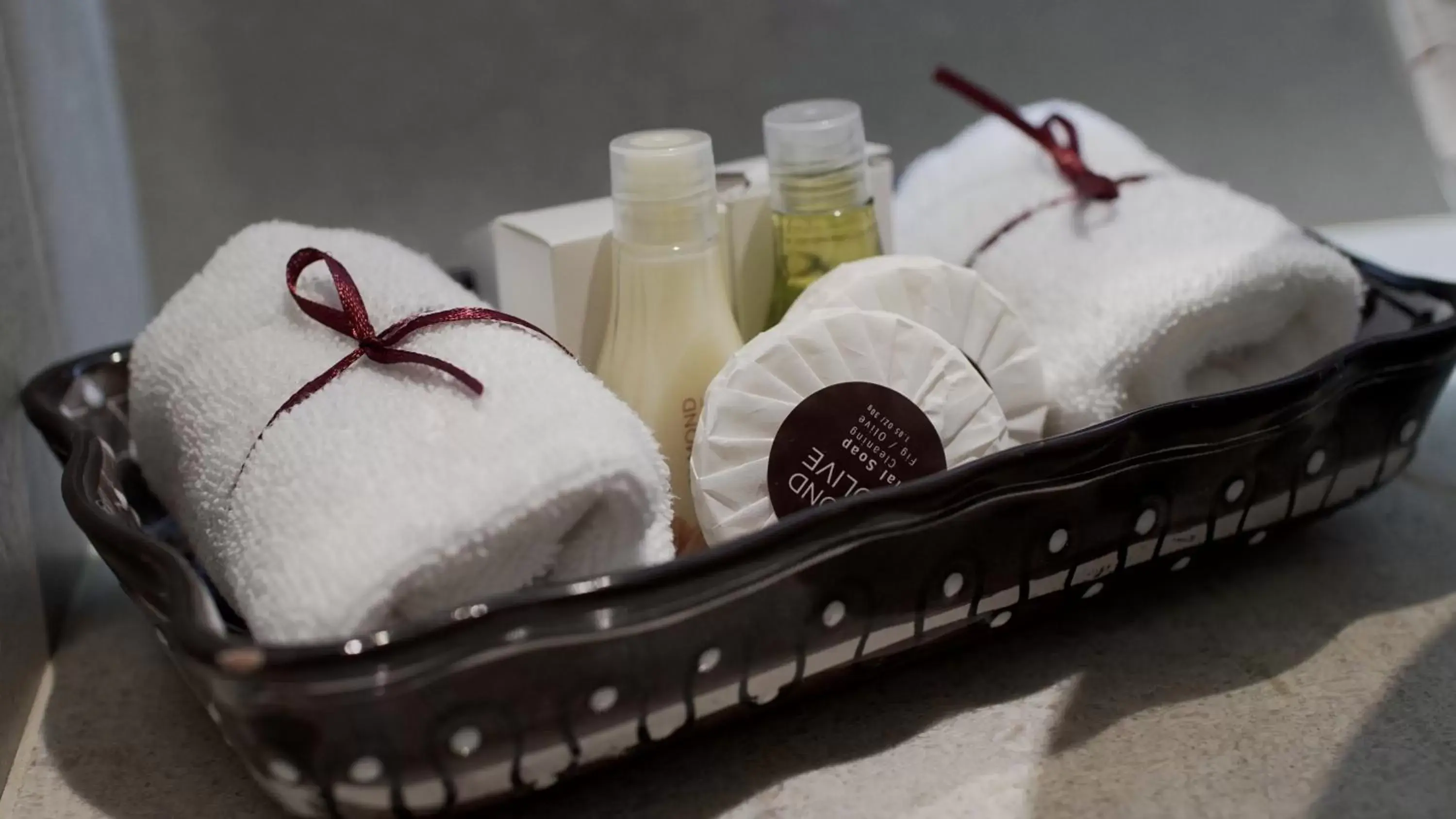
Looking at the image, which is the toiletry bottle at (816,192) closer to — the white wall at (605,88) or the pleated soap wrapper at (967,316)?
the pleated soap wrapper at (967,316)

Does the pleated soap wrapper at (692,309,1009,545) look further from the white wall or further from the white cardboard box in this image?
the white wall

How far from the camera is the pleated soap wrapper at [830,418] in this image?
0.38 meters

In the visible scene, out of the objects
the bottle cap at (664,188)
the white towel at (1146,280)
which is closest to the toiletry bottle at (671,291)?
the bottle cap at (664,188)

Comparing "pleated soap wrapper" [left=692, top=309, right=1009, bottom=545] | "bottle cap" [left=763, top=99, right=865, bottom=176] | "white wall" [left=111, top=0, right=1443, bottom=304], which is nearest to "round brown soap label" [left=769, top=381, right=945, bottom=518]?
"pleated soap wrapper" [left=692, top=309, right=1009, bottom=545]

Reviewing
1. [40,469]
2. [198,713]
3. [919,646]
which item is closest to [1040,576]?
[919,646]

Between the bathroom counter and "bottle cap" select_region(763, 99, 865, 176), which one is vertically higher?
"bottle cap" select_region(763, 99, 865, 176)

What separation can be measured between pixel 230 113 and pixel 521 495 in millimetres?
372

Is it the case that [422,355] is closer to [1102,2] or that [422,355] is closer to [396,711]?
[396,711]

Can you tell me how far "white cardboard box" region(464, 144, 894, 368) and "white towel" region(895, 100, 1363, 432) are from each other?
6cm

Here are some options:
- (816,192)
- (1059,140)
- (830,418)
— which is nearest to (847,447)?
(830,418)

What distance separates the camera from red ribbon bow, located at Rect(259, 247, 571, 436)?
351 millimetres

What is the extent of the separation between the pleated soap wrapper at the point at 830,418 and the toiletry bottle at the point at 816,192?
60 millimetres

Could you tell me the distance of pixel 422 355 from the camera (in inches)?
13.7

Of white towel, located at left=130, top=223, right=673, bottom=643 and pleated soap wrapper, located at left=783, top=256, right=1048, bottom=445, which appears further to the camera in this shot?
pleated soap wrapper, located at left=783, top=256, right=1048, bottom=445
